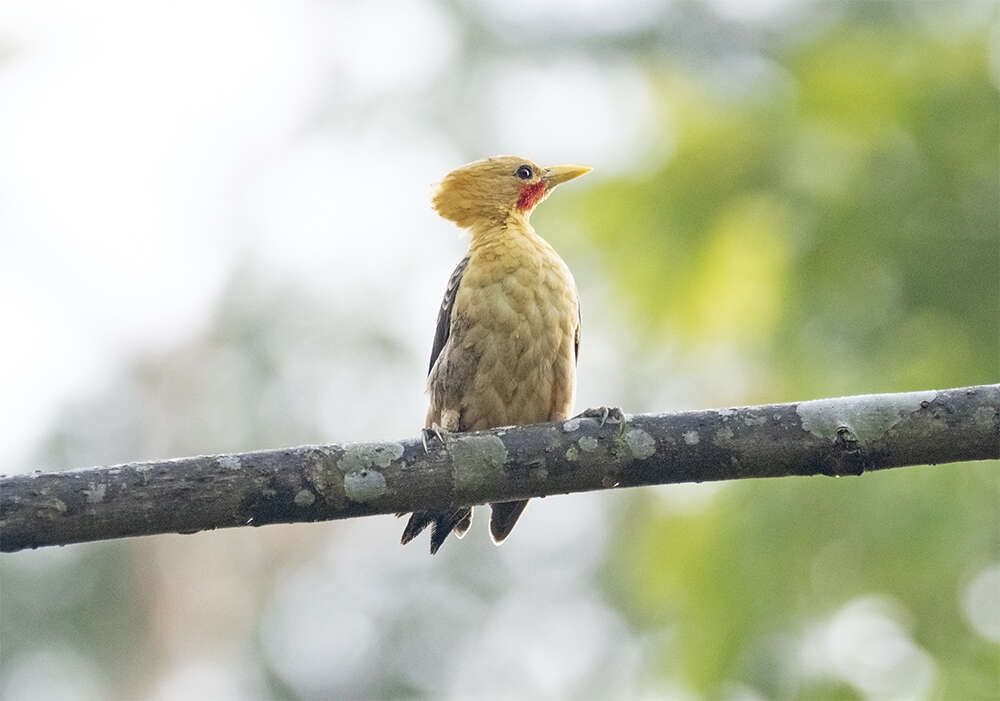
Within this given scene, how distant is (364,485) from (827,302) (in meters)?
2.49

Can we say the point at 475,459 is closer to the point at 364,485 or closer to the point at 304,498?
the point at 364,485

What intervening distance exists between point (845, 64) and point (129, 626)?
868 cm

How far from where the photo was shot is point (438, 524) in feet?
15.7

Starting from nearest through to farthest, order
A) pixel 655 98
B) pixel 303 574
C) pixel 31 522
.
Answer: pixel 31 522 < pixel 655 98 < pixel 303 574

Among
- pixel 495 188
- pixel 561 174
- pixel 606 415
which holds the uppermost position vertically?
pixel 561 174

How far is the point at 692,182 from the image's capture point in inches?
228

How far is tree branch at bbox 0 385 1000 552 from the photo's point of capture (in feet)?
11.0

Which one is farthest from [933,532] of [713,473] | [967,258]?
[713,473]

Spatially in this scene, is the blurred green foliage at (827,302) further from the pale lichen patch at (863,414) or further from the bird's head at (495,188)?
the pale lichen patch at (863,414)

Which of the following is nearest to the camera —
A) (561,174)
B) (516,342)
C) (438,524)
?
(438,524)

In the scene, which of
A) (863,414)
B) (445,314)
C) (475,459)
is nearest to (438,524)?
(445,314)

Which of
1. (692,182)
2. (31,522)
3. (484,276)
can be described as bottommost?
(31,522)

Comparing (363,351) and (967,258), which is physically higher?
(363,351)

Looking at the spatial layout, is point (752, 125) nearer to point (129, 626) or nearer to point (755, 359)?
point (755, 359)
